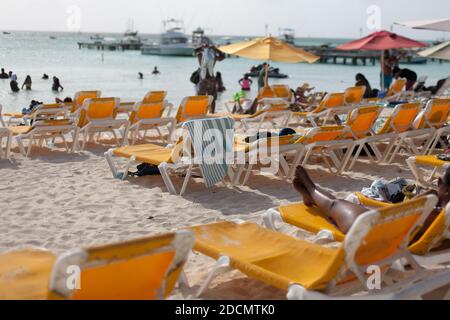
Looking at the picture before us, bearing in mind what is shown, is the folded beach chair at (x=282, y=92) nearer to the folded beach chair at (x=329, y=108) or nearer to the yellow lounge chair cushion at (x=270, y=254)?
the folded beach chair at (x=329, y=108)

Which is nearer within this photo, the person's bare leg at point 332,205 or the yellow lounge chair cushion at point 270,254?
the yellow lounge chair cushion at point 270,254

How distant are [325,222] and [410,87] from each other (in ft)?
38.0

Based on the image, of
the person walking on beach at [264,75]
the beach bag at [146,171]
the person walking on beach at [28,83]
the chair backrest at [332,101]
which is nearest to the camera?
the beach bag at [146,171]

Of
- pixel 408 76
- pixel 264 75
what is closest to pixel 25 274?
pixel 264 75

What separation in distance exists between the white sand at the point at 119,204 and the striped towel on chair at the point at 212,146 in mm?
220

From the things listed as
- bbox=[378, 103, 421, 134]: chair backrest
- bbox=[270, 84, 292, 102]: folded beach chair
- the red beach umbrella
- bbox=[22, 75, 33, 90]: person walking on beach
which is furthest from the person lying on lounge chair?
bbox=[22, 75, 33, 90]: person walking on beach

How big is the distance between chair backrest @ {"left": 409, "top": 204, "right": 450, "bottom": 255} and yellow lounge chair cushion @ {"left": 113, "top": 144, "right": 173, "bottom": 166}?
3139mm

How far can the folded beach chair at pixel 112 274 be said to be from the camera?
7.85 feet

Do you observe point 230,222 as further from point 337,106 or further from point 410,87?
point 410,87

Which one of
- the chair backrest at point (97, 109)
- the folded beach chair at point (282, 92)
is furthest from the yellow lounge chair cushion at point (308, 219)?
the folded beach chair at point (282, 92)

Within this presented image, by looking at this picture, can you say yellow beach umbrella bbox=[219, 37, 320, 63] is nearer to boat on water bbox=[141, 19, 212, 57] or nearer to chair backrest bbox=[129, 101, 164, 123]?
chair backrest bbox=[129, 101, 164, 123]

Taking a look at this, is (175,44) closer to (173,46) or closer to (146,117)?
(173,46)

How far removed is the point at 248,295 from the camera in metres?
3.62

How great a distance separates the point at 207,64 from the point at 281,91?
5.54 feet
